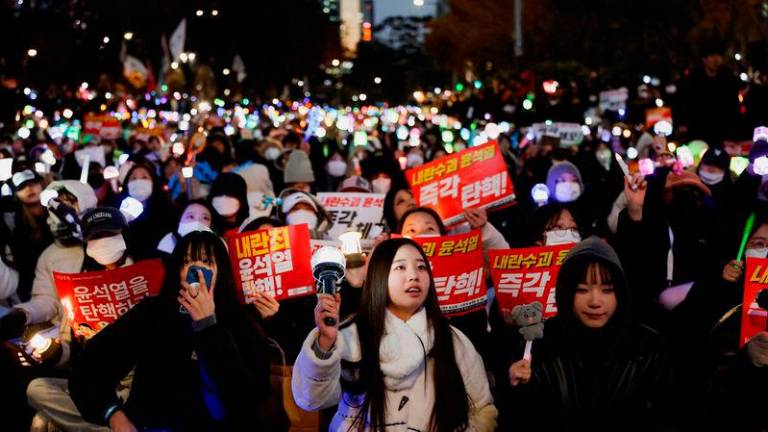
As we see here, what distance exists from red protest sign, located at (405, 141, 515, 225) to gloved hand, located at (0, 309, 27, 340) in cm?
397

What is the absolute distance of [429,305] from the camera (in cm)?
498

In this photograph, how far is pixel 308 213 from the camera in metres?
9.09

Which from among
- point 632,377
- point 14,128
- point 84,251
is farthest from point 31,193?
point 14,128

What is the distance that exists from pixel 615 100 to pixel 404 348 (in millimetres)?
16756

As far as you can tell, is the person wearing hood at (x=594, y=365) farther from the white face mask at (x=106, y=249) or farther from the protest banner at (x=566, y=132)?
the protest banner at (x=566, y=132)

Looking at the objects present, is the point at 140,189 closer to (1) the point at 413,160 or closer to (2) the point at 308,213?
(2) the point at 308,213

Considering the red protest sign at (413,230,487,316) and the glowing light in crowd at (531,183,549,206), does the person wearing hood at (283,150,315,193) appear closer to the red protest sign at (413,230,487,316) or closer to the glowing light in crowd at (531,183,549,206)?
the glowing light in crowd at (531,183,549,206)

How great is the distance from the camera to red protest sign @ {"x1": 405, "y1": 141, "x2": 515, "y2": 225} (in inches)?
360

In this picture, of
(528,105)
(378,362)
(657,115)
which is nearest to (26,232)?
(378,362)

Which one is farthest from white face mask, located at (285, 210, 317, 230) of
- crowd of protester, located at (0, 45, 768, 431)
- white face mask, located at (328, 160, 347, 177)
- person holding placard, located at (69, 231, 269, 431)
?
white face mask, located at (328, 160, 347, 177)

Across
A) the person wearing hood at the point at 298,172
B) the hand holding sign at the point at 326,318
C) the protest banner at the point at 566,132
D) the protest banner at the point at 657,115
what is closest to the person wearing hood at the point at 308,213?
the person wearing hood at the point at 298,172

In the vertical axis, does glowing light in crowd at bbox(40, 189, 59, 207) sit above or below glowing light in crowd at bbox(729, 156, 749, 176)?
above

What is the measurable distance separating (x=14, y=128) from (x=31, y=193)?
17136mm

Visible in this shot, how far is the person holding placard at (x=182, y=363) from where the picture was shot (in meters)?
4.82
